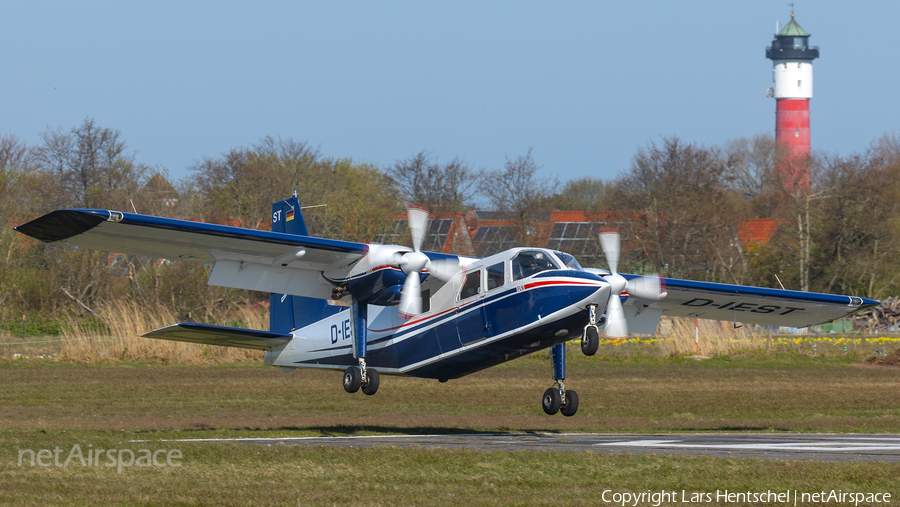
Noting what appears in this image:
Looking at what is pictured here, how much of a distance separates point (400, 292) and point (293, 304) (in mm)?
5199

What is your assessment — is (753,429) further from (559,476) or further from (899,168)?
(899,168)

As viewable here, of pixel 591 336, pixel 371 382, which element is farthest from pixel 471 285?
pixel 591 336

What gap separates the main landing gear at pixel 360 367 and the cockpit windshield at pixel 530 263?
11.4 ft

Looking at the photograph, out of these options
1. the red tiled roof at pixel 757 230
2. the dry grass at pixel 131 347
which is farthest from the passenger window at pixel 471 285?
the red tiled roof at pixel 757 230

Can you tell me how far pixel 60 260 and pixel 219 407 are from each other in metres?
25.7

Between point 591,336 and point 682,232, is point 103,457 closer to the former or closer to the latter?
point 591,336

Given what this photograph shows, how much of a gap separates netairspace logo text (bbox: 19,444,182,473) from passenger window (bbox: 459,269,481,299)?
Answer: 5994 millimetres

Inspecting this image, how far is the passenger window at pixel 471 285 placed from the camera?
18922mm

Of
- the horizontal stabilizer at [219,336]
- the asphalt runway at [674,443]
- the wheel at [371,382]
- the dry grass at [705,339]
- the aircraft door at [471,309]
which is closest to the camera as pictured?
the asphalt runway at [674,443]

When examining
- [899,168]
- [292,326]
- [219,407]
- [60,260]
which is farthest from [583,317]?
[899,168]

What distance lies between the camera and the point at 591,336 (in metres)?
16.8

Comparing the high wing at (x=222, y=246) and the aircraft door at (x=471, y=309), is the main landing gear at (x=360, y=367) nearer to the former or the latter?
the high wing at (x=222, y=246)

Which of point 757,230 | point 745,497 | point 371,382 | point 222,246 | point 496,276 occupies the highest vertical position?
point 757,230

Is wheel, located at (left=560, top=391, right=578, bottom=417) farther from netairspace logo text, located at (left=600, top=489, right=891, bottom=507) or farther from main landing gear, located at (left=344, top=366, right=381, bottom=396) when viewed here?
netairspace logo text, located at (left=600, top=489, right=891, bottom=507)
